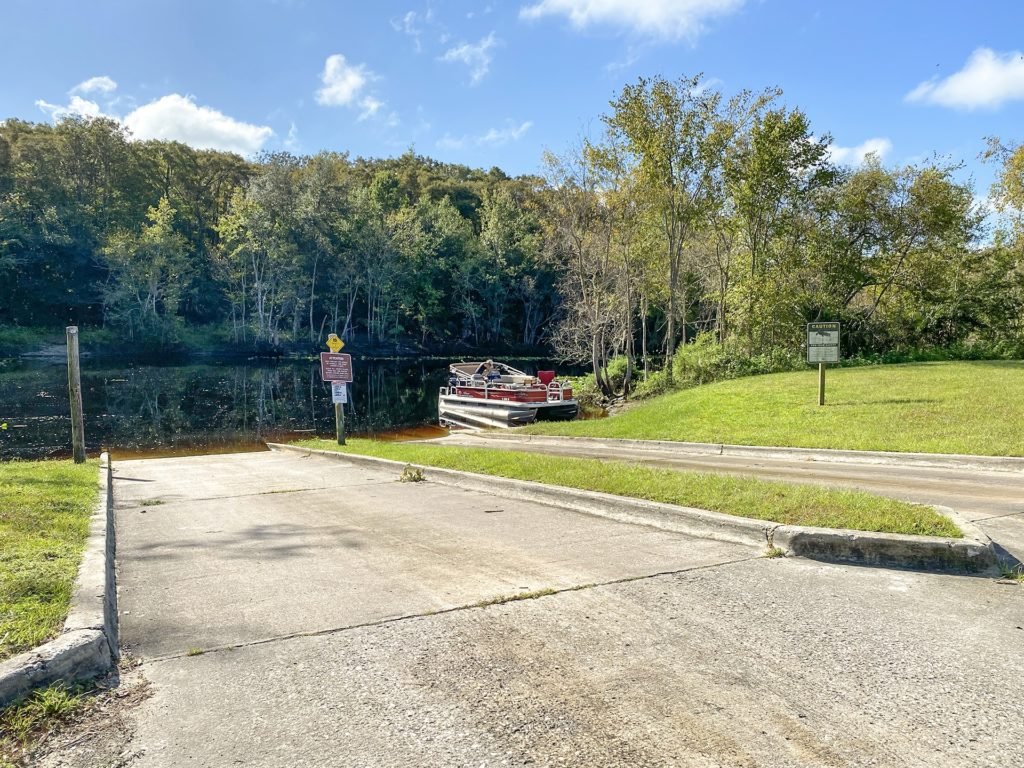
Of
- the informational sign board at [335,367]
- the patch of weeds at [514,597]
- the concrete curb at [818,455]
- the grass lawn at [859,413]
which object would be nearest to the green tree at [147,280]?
the grass lawn at [859,413]

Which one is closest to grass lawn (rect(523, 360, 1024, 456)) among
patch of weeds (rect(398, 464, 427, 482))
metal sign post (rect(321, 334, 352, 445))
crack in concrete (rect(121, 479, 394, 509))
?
metal sign post (rect(321, 334, 352, 445))

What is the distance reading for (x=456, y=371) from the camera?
33.7m

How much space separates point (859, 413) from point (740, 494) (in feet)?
35.8

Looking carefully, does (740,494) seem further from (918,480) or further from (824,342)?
(824,342)

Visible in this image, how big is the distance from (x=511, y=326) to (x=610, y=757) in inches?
3369

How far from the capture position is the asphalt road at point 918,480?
23.6ft

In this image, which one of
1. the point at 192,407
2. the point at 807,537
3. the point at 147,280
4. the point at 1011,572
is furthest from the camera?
the point at 147,280

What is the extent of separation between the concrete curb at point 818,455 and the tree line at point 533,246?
41.8ft

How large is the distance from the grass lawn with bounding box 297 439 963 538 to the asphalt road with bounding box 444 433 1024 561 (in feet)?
2.91

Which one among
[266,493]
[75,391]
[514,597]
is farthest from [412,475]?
[75,391]

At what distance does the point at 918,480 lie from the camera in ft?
34.0

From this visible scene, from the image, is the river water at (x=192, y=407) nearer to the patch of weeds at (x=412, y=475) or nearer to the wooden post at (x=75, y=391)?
the wooden post at (x=75, y=391)

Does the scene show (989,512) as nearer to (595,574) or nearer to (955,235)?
(595,574)

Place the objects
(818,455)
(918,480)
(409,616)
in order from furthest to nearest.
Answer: (818,455)
(918,480)
(409,616)
